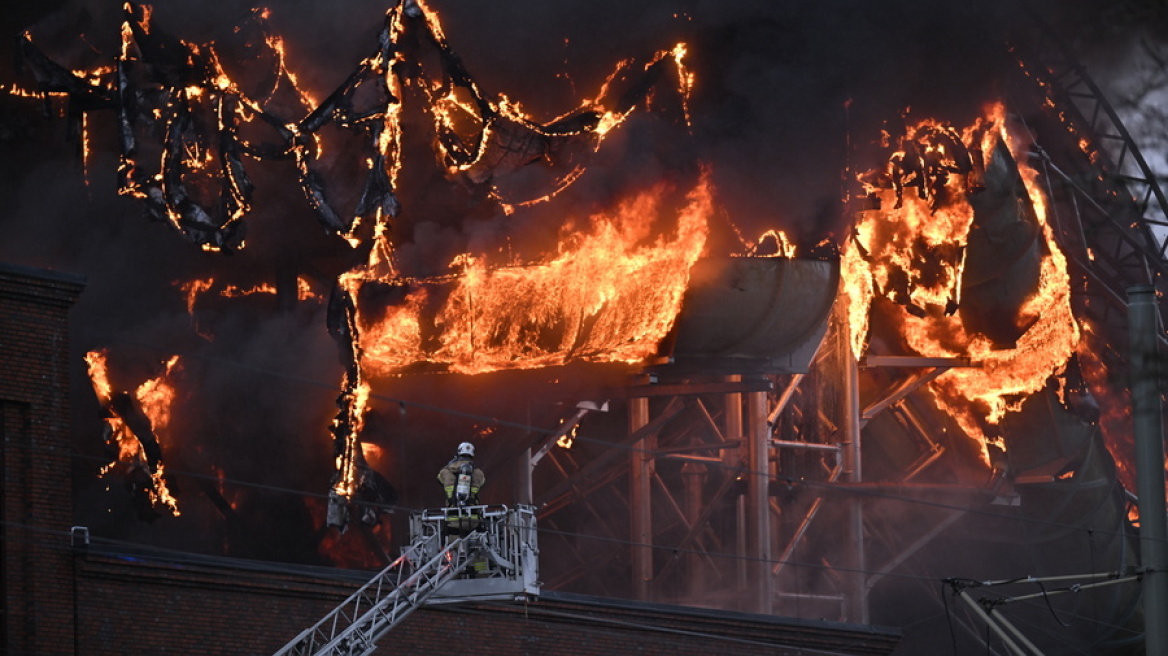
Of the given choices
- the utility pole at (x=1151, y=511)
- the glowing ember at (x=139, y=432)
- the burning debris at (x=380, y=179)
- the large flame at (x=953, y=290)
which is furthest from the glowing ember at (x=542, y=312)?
the utility pole at (x=1151, y=511)

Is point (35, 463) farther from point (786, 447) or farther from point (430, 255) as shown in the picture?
point (786, 447)

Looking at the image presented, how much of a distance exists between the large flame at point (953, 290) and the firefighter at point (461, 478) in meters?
13.2

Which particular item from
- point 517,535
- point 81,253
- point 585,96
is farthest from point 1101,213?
point 517,535

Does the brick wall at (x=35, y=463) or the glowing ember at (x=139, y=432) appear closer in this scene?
the brick wall at (x=35, y=463)

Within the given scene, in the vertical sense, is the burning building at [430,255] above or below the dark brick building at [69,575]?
above

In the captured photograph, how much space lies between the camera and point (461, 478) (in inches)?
700

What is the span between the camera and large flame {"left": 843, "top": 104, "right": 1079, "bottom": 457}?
30.4 metres

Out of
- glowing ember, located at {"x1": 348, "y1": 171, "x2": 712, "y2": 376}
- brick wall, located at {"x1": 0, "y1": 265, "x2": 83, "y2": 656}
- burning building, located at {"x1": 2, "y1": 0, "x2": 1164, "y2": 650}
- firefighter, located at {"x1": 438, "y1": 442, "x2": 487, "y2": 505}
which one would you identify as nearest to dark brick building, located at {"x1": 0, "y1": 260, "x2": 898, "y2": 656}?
brick wall, located at {"x1": 0, "y1": 265, "x2": 83, "y2": 656}

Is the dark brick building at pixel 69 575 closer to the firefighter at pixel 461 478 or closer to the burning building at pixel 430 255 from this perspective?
the firefighter at pixel 461 478

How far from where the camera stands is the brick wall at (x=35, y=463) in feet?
60.8

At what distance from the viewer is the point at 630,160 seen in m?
26.8

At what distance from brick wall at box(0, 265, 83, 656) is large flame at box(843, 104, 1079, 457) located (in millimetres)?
14035

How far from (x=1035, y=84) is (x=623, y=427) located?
8.78 m

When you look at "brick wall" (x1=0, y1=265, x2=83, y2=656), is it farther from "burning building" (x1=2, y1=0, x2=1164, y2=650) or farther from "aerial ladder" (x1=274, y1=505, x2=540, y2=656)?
"burning building" (x1=2, y1=0, x2=1164, y2=650)
